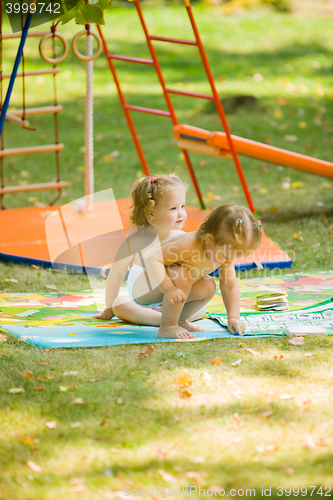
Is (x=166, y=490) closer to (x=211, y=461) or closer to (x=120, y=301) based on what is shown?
(x=211, y=461)

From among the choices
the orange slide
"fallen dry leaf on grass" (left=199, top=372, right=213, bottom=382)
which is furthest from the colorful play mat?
the orange slide

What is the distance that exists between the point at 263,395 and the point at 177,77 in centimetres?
1044

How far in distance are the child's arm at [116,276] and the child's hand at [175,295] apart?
1.45ft

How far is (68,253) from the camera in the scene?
4637 mm

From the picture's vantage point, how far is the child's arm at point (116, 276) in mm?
3334

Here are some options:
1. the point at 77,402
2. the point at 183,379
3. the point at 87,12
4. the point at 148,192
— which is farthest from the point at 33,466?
the point at 87,12

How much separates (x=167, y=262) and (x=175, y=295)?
0.20 m

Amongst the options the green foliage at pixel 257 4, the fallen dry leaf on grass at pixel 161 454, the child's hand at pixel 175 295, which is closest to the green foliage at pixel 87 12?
the child's hand at pixel 175 295

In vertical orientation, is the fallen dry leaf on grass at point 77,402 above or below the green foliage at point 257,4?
above

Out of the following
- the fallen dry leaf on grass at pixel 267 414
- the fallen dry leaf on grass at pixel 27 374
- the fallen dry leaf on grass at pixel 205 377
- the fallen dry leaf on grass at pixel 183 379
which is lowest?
the fallen dry leaf on grass at pixel 205 377

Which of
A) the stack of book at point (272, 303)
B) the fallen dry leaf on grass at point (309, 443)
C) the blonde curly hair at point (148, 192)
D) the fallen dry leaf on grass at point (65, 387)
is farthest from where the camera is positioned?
the stack of book at point (272, 303)

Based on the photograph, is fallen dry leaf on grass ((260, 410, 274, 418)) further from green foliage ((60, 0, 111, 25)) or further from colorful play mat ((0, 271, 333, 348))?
green foliage ((60, 0, 111, 25))

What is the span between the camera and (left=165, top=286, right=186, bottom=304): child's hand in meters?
2.97

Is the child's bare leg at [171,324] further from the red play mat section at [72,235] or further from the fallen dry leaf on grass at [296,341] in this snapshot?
the red play mat section at [72,235]
